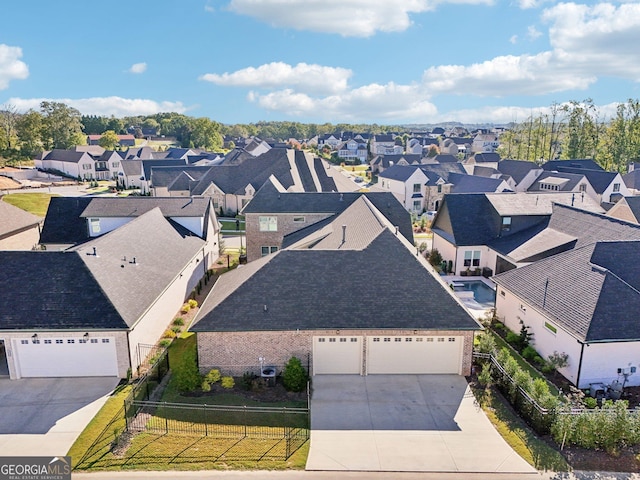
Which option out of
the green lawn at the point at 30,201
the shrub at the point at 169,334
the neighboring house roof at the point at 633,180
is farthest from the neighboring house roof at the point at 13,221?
the neighboring house roof at the point at 633,180

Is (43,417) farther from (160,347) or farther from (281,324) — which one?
(281,324)

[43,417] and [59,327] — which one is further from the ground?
[59,327]

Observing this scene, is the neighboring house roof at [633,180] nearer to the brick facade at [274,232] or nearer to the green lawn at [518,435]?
the brick facade at [274,232]

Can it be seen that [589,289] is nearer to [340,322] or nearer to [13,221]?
[340,322]

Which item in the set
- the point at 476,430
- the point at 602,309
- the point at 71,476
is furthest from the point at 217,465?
the point at 602,309

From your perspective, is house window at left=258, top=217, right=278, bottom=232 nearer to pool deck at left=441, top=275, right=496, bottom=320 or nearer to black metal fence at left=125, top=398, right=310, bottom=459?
pool deck at left=441, top=275, right=496, bottom=320

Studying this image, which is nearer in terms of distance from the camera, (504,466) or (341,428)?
A: (504,466)

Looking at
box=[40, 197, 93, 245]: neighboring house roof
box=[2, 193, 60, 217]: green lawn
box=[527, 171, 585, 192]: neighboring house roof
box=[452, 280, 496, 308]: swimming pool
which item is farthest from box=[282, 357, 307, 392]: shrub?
box=[527, 171, 585, 192]: neighboring house roof
